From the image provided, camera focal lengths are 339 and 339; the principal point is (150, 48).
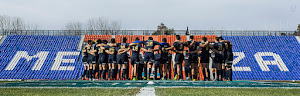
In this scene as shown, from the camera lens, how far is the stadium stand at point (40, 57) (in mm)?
22797

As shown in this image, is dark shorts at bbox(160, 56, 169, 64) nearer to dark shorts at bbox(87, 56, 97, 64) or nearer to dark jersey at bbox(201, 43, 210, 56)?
dark jersey at bbox(201, 43, 210, 56)

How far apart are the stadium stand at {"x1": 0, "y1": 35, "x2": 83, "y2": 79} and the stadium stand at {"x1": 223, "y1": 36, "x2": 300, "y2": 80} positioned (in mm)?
11598

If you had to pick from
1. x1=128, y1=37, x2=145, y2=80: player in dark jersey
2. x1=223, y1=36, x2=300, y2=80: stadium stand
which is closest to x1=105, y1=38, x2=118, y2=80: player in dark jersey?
x1=128, y1=37, x2=145, y2=80: player in dark jersey

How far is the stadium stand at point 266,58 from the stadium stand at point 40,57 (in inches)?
457

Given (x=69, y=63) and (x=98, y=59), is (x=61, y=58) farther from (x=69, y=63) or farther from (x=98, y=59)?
(x=98, y=59)

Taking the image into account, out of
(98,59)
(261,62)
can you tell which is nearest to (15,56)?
(98,59)

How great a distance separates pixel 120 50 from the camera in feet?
48.0

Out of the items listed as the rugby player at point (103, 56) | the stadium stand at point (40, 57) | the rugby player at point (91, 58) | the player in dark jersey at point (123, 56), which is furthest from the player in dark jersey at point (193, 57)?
the stadium stand at point (40, 57)

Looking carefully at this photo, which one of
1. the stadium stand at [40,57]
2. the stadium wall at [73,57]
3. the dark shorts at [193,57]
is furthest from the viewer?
the stadium wall at [73,57]

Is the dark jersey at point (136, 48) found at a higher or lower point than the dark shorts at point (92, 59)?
higher

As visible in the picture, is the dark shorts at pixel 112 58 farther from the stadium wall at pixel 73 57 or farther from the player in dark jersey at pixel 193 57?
the stadium wall at pixel 73 57

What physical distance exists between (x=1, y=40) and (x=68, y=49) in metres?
6.55

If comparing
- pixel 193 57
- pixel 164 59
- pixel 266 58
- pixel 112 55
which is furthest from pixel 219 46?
pixel 266 58

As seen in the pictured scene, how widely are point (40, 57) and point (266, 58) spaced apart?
16736 millimetres
